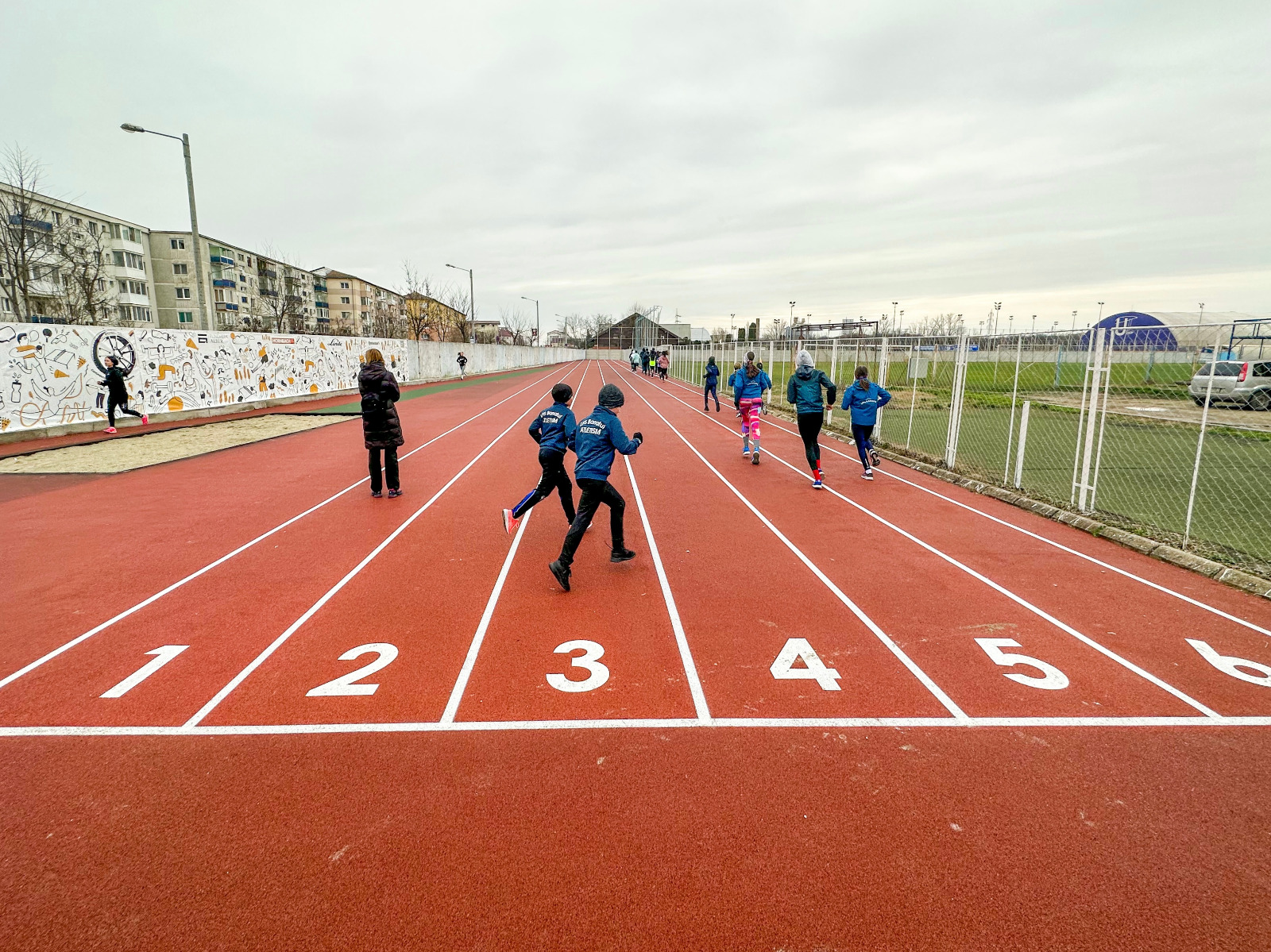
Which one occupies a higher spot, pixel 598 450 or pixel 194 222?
pixel 194 222

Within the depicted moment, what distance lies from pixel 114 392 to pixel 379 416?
10959 millimetres

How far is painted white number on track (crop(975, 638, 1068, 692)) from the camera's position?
14.4ft

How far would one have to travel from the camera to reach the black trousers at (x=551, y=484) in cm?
661

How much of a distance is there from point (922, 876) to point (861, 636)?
2.43m

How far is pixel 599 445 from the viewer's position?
6234mm

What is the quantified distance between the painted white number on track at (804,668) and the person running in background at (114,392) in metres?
17.3

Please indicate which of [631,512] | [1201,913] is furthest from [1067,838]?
[631,512]

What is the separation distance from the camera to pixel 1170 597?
5883 millimetres

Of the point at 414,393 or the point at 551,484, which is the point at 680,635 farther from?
the point at 414,393

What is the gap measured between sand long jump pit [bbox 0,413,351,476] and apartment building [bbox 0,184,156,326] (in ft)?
38.0

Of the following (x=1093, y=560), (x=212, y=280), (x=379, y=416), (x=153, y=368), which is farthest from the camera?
(x=212, y=280)

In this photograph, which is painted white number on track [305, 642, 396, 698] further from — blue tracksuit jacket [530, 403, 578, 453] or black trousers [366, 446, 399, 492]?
Answer: black trousers [366, 446, 399, 492]

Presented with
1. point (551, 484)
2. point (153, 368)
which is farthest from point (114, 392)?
point (551, 484)

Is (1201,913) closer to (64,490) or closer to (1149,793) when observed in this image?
(1149,793)
